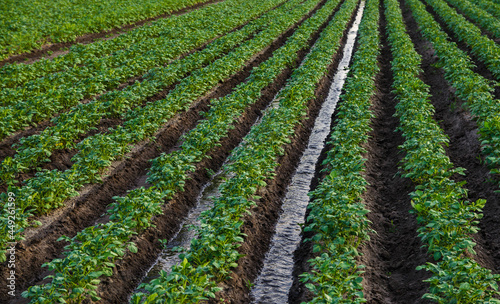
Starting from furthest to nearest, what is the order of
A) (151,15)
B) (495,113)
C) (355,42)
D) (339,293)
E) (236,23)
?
(151,15), (236,23), (355,42), (495,113), (339,293)

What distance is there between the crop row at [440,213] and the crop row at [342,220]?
0.88 m

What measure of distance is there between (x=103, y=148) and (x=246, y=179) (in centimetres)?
343

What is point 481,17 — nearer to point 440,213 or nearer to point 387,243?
point 387,243

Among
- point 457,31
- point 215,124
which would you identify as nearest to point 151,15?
point 457,31

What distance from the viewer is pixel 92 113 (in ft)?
35.4

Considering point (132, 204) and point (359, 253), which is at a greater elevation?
point (132, 204)

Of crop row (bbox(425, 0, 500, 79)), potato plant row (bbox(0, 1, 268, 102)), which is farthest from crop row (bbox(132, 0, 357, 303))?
crop row (bbox(425, 0, 500, 79))

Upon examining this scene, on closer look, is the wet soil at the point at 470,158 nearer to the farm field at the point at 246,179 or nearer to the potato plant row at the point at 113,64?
the farm field at the point at 246,179

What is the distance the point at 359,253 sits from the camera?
6430 mm

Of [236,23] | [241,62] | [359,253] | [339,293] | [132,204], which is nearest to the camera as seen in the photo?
[339,293]

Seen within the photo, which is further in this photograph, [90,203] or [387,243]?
[90,203]

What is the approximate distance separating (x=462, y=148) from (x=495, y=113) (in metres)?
1.13

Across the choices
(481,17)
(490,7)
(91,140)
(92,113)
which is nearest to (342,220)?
(91,140)

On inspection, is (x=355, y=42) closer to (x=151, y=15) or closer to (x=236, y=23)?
(x=236, y=23)
